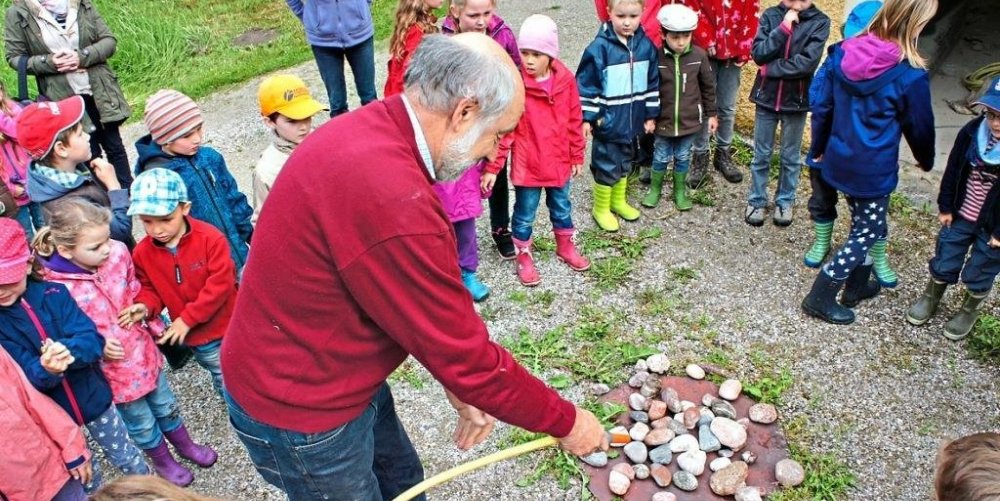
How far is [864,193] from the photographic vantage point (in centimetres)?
403

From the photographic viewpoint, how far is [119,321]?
328 cm

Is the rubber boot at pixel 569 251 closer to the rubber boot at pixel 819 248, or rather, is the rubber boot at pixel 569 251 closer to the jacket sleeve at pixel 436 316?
the rubber boot at pixel 819 248

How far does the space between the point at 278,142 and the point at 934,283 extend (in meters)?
3.42

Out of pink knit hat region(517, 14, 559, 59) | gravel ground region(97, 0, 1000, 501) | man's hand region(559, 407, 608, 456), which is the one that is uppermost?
pink knit hat region(517, 14, 559, 59)

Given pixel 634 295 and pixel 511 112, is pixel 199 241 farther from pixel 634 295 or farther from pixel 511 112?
pixel 634 295

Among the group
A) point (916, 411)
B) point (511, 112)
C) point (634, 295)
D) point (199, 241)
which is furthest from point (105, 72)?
point (916, 411)

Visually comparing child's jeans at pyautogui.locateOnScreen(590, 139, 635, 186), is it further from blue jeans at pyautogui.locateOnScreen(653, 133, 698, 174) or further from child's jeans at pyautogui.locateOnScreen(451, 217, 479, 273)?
child's jeans at pyautogui.locateOnScreen(451, 217, 479, 273)

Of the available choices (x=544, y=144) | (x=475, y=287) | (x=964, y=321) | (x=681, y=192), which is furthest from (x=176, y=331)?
(x=964, y=321)

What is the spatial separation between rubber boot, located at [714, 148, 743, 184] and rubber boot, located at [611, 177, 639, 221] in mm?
781

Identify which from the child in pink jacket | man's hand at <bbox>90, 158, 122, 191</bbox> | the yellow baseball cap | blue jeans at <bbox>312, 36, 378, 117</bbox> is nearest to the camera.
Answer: the child in pink jacket

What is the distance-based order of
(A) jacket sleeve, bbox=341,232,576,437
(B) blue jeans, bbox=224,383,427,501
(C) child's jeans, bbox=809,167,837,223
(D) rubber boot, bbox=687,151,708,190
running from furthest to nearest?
(D) rubber boot, bbox=687,151,708,190 → (C) child's jeans, bbox=809,167,837,223 → (B) blue jeans, bbox=224,383,427,501 → (A) jacket sleeve, bbox=341,232,576,437

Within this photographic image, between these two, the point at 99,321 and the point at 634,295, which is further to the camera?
the point at 634,295

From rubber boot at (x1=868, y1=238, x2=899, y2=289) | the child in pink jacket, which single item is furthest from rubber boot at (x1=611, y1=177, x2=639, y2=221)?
the child in pink jacket

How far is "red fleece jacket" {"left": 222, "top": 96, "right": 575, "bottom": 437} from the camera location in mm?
1851
